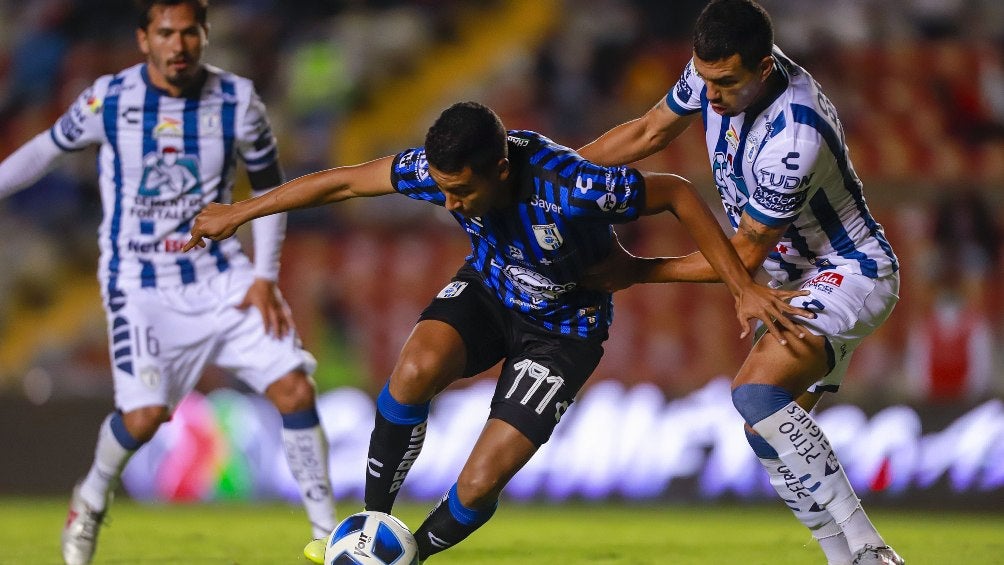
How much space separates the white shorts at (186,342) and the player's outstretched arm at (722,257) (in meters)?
2.14

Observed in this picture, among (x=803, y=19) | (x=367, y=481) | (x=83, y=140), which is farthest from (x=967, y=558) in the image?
(x=803, y=19)

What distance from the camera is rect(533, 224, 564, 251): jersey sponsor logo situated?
5043 mm

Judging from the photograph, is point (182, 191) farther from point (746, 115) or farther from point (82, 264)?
point (82, 264)

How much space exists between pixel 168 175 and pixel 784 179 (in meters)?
3.04

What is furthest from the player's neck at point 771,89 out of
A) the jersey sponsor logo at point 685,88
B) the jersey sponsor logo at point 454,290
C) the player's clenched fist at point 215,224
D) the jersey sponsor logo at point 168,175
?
the jersey sponsor logo at point 168,175

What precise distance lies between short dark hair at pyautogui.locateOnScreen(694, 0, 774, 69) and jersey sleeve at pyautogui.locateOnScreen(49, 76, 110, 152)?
3.07 metres

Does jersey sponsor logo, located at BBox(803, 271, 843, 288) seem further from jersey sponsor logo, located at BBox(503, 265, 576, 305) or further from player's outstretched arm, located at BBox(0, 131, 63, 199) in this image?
→ player's outstretched arm, located at BBox(0, 131, 63, 199)

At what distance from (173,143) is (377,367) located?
454 cm

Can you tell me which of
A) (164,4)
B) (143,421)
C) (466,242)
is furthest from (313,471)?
(466,242)

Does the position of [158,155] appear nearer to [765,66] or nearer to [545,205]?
[545,205]

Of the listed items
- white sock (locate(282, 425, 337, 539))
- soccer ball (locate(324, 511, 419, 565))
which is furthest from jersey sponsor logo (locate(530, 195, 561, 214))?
white sock (locate(282, 425, 337, 539))

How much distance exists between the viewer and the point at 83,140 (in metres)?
6.37

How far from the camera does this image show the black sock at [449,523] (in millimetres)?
5094

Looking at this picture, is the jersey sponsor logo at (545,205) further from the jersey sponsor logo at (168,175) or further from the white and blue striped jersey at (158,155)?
the jersey sponsor logo at (168,175)
